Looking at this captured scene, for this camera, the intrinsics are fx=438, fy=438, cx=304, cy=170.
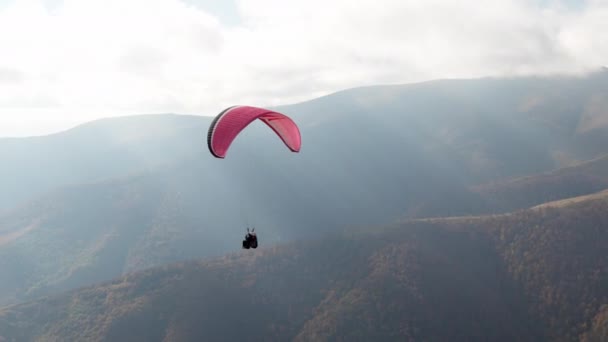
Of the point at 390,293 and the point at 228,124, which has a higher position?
the point at 228,124

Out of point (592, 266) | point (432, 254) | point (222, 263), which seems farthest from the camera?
point (222, 263)

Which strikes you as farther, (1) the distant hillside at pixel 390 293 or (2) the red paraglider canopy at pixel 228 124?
(1) the distant hillside at pixel 390 293

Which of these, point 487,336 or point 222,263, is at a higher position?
point 222,263

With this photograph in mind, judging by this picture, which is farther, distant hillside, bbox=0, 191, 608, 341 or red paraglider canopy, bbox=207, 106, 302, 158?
distant hillside, bbox=0, 191, 608, 341

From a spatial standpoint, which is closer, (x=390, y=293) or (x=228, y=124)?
(x=228, y=124)

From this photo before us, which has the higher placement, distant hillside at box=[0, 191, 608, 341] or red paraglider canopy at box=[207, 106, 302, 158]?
Answer: red paraglider canopy at box=[207, 106, 302, 158]

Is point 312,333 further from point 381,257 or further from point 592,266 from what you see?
point 592,266

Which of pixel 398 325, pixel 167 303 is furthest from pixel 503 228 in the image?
pixel 167 303

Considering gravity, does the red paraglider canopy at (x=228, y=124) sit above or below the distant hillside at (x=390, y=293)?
above
